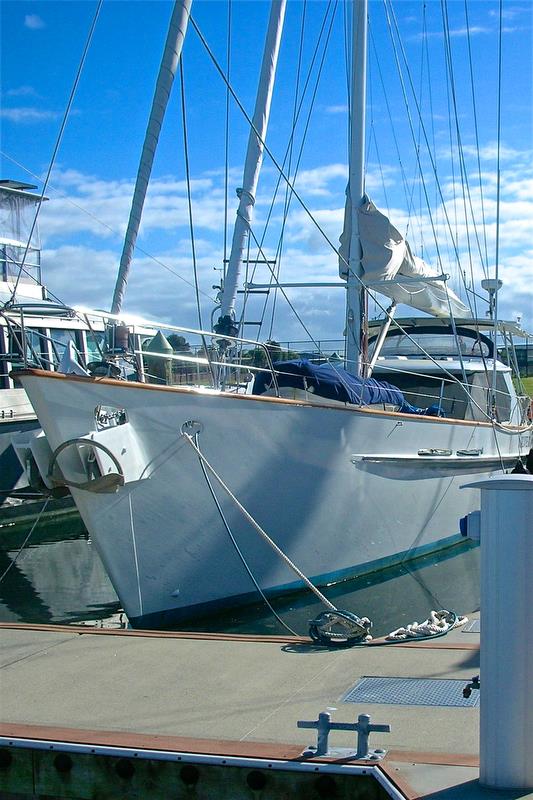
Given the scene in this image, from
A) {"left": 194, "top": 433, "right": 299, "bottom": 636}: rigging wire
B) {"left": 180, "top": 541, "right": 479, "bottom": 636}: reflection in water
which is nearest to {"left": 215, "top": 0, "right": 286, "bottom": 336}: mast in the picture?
{"left": 194, "top": 433, "right": 299, "bottom": 636}: rigging wire

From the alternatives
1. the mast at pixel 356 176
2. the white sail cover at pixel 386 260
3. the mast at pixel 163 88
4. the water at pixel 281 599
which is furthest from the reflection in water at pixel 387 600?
the mast at pixel 163 88

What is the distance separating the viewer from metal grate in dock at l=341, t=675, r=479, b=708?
4.57 meters

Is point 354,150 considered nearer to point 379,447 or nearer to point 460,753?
point 379,447

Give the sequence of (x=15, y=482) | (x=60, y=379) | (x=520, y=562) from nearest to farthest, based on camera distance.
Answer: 1. (x=520, y=562)
2. (x=60, y=379)
3. (x=15, y=482)

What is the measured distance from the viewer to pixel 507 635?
3465 mm

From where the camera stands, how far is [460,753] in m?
3.85

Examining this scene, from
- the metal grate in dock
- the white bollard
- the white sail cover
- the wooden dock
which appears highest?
the white sail cover

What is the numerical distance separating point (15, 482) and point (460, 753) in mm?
14370

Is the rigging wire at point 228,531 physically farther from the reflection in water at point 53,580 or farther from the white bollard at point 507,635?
the white bollard at point 507,635

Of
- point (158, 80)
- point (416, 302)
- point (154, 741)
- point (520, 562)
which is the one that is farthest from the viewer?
point (416, 302)

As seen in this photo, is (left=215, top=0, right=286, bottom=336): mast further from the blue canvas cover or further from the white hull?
the white hull

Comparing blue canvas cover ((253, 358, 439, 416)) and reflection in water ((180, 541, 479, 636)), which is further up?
blue canvas cover ((253, 358, 439, 416))

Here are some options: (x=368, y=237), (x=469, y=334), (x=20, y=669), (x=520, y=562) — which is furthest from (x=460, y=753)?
(x=469, y=334)

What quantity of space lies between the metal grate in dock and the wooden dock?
56 mm
